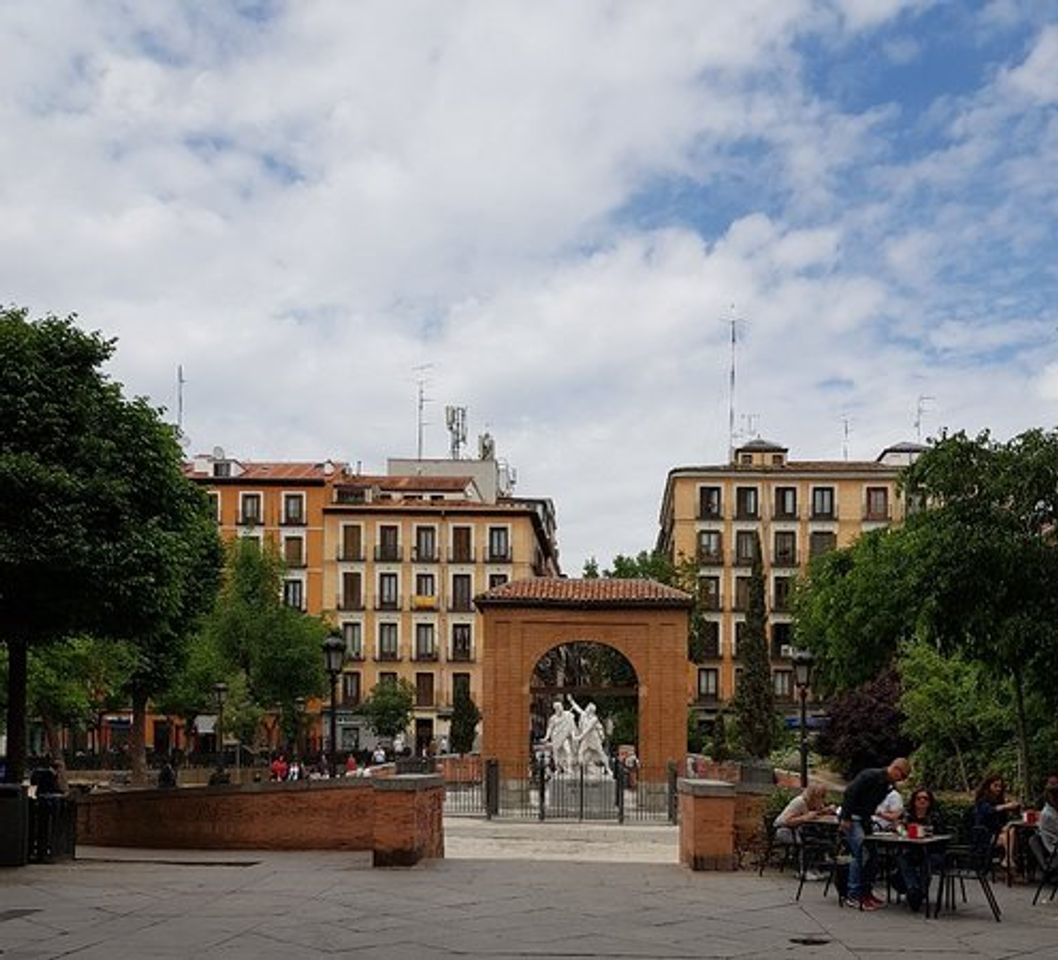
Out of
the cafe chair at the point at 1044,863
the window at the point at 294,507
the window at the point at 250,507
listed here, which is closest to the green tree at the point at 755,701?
the window at the point at 294,507

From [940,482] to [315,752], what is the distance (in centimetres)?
5773

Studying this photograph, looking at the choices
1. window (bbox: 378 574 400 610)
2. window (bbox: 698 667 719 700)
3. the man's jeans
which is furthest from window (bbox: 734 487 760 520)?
the man's jeans

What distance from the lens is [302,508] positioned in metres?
80.5

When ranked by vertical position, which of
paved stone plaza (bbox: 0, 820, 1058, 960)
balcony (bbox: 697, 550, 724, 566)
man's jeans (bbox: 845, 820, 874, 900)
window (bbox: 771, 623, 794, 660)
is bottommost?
paved stone plaza (bbox: 0, 820, 1058, 960)

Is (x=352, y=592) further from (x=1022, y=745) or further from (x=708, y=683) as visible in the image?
(x=1022, y=745)

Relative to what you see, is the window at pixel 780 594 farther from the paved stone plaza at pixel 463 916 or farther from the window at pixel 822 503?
the paved stone plaza at pixel 463 916

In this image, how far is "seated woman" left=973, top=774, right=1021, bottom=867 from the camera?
58.5 ft

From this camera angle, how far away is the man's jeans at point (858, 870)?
14727 mm

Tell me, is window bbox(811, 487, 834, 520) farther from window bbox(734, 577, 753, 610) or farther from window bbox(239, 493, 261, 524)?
window bbox(239, 493, 261, 524)

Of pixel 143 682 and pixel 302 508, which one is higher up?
pixel 302 508

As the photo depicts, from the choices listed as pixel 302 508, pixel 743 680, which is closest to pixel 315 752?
pixel 302 508

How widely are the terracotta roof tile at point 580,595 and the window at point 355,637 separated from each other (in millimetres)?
37710

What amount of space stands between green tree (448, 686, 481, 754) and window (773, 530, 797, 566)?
20.4m

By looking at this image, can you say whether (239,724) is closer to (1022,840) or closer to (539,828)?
(539,828)
